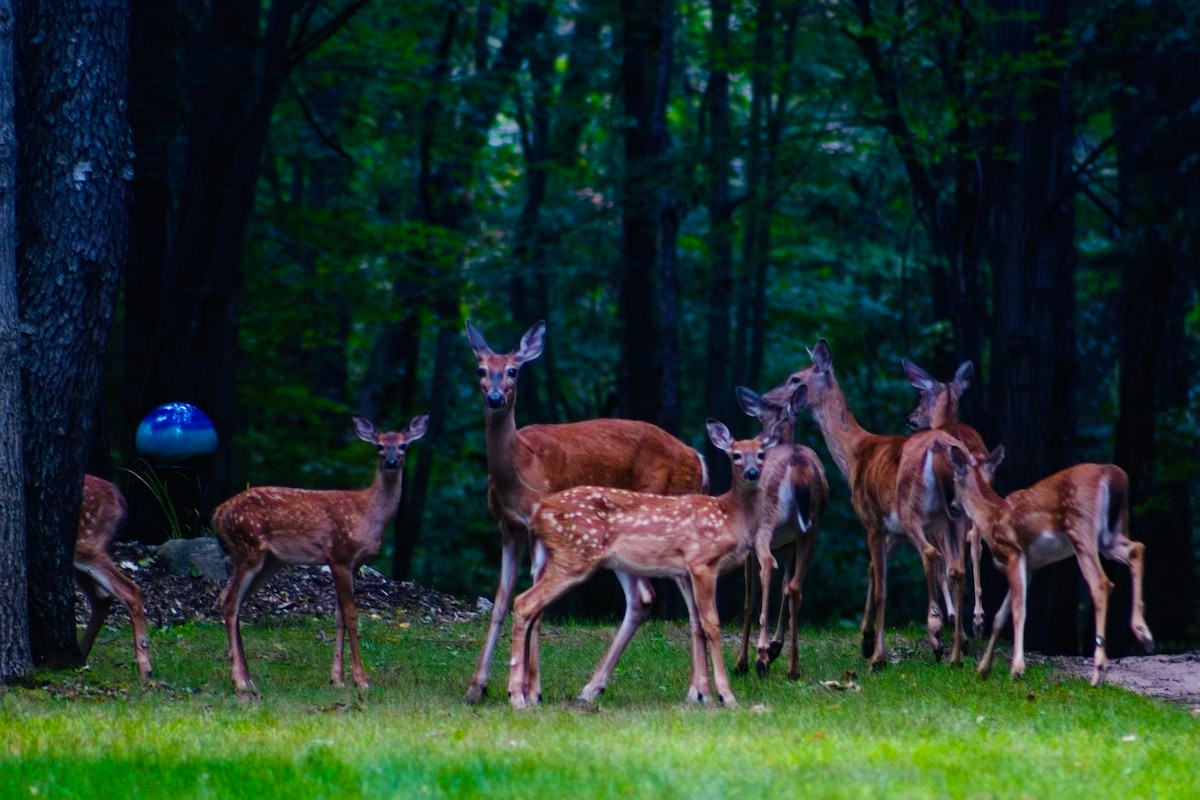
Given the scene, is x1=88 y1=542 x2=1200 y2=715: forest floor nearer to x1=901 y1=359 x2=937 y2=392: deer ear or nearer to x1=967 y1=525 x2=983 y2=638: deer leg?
x1=967 y1=525 x2=983 y2=638: deer leg

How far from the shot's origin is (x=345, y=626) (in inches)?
388

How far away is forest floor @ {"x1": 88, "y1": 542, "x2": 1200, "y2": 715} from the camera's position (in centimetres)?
1130

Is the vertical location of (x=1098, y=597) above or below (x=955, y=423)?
below

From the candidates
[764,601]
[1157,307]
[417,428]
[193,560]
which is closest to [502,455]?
[417,428]

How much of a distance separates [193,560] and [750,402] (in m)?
5.20

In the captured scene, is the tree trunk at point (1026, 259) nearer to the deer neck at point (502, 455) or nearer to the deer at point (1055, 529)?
the deer at point (1055, 529)

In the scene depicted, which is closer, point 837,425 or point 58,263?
point 58,263

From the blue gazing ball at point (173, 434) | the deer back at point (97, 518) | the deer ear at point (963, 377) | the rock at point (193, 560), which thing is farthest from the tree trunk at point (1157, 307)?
the deer back at point (97, 518)

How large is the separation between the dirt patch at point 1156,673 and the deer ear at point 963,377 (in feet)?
7.07

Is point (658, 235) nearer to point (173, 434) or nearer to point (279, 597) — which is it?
point (173, 434)

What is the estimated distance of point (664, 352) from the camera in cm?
1836

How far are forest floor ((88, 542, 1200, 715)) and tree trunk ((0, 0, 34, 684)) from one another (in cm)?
354

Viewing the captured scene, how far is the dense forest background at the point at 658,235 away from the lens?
48.2ft

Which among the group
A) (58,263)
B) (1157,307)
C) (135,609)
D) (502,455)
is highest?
(1157,307)
